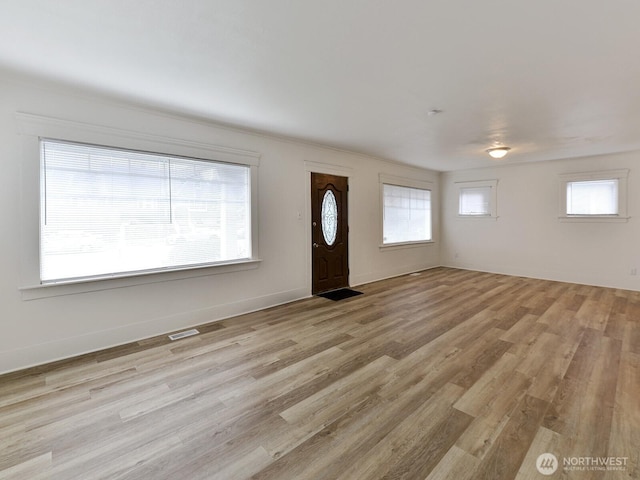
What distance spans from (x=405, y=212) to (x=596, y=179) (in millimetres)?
3528

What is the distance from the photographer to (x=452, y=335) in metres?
3.32

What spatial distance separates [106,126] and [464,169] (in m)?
7.18

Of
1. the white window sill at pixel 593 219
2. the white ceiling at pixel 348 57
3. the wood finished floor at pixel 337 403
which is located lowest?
the wood finished floor at pixel 337 403

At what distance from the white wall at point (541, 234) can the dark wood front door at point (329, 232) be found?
12.2 ft

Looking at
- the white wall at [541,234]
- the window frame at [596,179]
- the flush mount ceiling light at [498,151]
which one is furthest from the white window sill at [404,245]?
the window frame at [596,179]

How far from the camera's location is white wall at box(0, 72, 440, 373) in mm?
2619

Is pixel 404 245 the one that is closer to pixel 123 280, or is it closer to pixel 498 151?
pixel 498 151

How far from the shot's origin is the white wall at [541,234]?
542cm

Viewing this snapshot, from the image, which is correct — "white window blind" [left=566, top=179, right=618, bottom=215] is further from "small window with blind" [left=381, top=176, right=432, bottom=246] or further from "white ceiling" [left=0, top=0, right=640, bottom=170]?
"small window with blind" [left=381, top=176, right=432, bottom=246]

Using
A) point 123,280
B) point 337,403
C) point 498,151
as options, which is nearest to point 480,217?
point 498,151

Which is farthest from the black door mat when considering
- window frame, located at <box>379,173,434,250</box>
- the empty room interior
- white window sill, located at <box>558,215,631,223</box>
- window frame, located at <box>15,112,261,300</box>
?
white window sill, located at <box>558,215,631,223</box>

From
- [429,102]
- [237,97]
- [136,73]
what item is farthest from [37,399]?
[429,102]

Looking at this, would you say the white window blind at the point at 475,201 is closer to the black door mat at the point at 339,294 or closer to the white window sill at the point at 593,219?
the white window sill at the point at 593,219

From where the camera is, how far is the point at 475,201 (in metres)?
7.25
